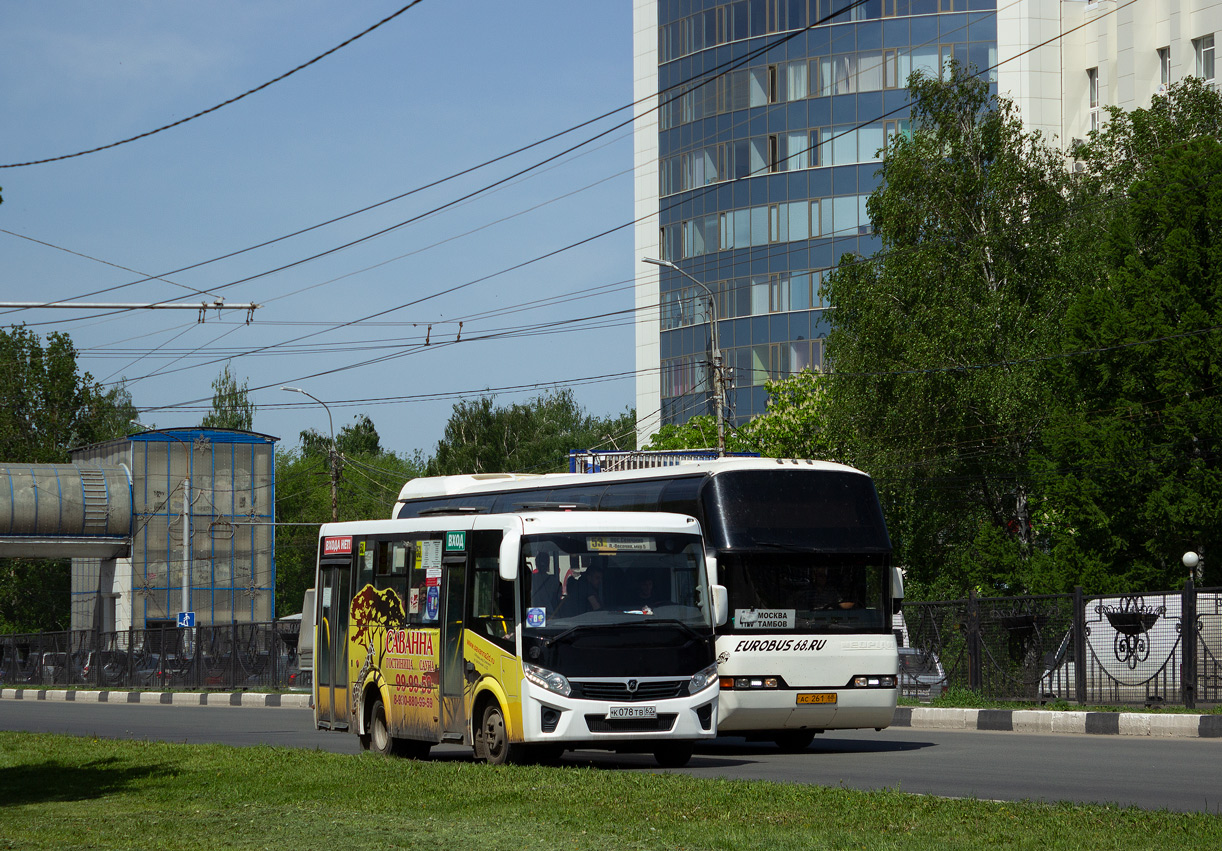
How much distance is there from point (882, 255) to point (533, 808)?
3561cm

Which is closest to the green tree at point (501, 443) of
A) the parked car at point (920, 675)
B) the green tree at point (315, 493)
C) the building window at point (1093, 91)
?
the green tree at point (315, 493)

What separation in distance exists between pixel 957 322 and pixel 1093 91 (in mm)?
27008

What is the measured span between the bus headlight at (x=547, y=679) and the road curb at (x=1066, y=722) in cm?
850

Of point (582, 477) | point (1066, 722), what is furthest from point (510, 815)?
point (1066, 722)

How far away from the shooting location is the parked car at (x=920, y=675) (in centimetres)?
2527

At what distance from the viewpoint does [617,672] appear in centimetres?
1439

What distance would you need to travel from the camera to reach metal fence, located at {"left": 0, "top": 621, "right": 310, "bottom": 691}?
37938 mm

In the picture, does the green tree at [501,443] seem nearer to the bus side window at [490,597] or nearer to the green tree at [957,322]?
the green tree at [957,322]

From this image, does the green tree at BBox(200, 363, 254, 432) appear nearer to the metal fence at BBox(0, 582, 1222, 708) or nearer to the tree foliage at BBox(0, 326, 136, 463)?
the tree foliage at BBox(0, 326, 136, 463)

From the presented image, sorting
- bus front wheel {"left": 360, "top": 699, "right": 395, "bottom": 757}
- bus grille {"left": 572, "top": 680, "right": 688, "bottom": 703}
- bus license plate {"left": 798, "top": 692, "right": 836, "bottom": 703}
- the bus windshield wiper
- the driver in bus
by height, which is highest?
the driver in bus

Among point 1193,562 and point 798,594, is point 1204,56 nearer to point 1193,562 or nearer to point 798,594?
point 1193,562

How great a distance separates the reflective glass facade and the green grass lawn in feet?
154

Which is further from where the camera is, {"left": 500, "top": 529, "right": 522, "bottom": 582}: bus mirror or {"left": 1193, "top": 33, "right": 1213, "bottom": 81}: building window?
{"left": 1193, "top": 33, "right": 1213, "bottom": 81}: building window

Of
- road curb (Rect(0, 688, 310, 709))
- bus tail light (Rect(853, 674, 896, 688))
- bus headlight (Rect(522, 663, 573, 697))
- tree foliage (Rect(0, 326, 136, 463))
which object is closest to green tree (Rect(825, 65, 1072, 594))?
road curb (Rect(0, 688, 310, 709))
